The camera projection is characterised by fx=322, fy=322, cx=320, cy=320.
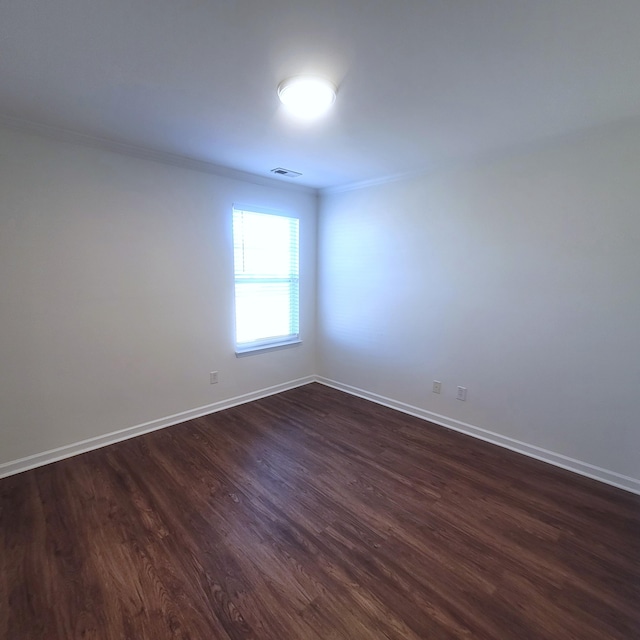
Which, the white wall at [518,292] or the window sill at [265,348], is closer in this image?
the white wall at [518,292]

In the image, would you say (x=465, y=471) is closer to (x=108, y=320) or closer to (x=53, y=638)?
(x=53, y=638)

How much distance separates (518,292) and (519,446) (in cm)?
127

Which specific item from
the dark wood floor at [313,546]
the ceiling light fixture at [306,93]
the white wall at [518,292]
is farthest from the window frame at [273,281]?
the ceiling light fixture at [306,93]

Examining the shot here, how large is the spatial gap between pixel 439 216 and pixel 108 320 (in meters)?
2.98

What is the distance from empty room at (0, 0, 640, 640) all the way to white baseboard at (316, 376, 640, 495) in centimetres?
2

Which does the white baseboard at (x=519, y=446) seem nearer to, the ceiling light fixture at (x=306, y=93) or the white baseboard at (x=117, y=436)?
the white baseboard at (x=117, y=436)

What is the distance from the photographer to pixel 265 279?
360cm

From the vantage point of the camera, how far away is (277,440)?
2.79 m

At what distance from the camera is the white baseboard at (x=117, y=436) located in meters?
2.31

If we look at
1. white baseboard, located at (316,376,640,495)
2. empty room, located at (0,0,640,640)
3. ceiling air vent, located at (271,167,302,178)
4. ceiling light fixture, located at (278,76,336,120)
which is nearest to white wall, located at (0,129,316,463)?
empty room, located at (0,0,640,640)

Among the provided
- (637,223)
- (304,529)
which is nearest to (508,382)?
(637,223)

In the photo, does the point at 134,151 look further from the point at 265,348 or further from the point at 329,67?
the point at 265,348

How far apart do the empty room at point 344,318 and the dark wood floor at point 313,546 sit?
0.05 ft

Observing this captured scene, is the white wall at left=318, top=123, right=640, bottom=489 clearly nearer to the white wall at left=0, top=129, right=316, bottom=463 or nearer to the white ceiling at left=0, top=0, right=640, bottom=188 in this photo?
the white ceiling at left=0, top=0, right=640, bottom=188
